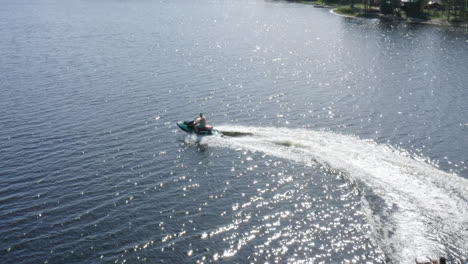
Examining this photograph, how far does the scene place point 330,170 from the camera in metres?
49.6

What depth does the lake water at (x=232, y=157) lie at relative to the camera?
38.1m

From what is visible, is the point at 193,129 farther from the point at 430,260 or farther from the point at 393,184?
the point at 430,260

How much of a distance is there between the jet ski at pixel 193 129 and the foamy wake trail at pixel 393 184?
1492 millimetres

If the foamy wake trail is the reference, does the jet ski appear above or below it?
above

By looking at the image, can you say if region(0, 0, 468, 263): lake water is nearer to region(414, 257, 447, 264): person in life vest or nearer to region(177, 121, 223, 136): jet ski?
region(177, 121, 223, 136): jet ski

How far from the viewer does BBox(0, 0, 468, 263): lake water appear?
38094mm

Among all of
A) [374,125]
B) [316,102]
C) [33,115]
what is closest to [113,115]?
[33,115]

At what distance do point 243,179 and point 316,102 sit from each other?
29.6 metres

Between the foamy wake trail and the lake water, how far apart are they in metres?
0.17

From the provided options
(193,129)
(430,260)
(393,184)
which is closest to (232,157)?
(193,129)

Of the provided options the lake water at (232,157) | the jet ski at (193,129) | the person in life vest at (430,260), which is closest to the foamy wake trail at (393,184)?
the lake water at (232,157)

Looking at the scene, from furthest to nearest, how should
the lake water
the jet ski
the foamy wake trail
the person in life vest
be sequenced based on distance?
the jet ski
the lake water
the foamy wake trail
the person in life vest

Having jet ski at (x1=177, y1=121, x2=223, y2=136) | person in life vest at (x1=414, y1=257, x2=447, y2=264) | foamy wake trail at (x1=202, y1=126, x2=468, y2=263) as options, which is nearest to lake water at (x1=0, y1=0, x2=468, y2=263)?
foamy wake trail at (x1=202, y1=126, x2=468, y2=263)

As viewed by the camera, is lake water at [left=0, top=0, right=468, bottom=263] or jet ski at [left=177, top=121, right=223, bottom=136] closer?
lake water at [left=0, top=0, right=468, bottom=263]
